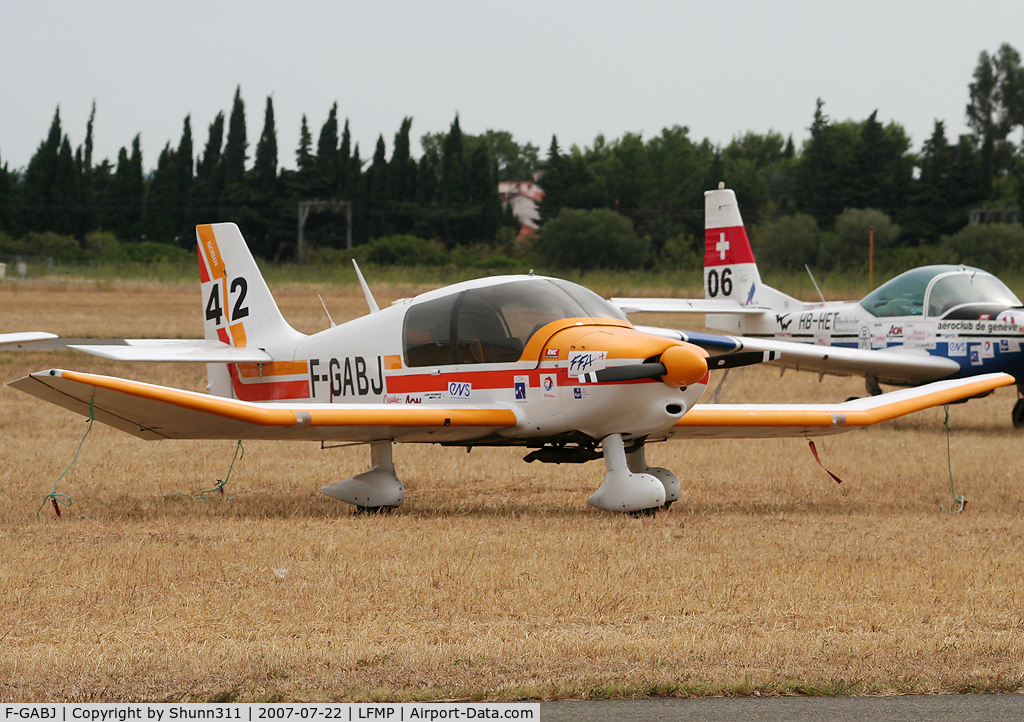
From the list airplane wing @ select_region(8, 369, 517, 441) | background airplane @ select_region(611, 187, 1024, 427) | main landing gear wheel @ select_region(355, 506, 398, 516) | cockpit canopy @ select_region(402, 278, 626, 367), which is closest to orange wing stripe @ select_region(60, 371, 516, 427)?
airplane wing @ select_region(8, 369, 517, 441)

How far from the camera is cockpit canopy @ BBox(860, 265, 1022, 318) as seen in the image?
1560 centimetres

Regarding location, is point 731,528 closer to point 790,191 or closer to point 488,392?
point 488,392

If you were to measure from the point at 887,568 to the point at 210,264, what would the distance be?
7.16 metres

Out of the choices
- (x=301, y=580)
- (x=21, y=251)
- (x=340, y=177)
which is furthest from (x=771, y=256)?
(x=301, y=580)

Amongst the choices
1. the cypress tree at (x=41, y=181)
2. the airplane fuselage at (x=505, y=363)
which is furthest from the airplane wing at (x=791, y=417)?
the cypress tree at (x=41, y=181)

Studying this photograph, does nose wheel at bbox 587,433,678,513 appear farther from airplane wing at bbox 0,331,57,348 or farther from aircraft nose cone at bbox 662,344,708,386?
airplane wing at bbox 0,331,57,348

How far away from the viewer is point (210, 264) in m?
11.7

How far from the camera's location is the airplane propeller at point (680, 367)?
8.38m

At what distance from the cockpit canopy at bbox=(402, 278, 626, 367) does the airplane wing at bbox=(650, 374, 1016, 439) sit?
1.03 m

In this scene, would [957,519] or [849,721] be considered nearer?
[849,721]

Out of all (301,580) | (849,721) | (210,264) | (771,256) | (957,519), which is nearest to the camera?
(849,721)

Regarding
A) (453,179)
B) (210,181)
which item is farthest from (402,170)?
(210,181)

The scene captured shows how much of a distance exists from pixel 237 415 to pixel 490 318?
2.01 metres

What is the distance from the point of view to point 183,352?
10.5 metres
